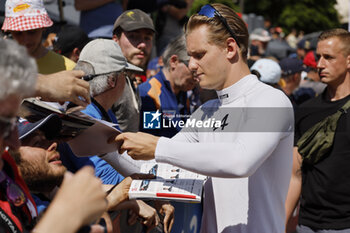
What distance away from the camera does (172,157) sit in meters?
2.55

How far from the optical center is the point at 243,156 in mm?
2428

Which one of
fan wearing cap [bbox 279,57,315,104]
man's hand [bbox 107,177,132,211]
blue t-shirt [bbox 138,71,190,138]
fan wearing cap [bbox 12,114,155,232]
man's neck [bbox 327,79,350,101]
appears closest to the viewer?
fan wearing cap [bbox 12,114,155,232]

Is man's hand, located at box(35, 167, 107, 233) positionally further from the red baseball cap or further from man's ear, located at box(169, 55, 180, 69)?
man's ear, located at box(169, 55, 180, 69)

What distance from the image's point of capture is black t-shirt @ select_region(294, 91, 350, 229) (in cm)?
434

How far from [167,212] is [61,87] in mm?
1421

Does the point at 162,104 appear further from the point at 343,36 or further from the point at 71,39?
the point at 343,36

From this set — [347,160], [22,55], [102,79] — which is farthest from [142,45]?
[22,55]

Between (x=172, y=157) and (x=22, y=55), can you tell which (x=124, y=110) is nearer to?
(x=172, y=157)

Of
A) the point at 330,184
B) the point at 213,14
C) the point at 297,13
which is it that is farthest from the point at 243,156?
the point at 297,13

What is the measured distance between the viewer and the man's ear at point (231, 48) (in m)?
2.85

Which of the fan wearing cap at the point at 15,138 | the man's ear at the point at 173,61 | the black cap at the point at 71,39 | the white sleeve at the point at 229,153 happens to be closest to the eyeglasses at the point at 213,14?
the white sleeve at the point at 229,153

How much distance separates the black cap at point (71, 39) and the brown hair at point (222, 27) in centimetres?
257

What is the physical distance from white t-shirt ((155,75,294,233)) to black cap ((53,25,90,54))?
2.61 m

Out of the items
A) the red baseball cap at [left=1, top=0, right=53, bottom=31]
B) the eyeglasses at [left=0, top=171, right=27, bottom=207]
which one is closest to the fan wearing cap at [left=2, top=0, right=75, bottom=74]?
the red baseball cap at [left=1, top=0, right=53, bottom=31]
